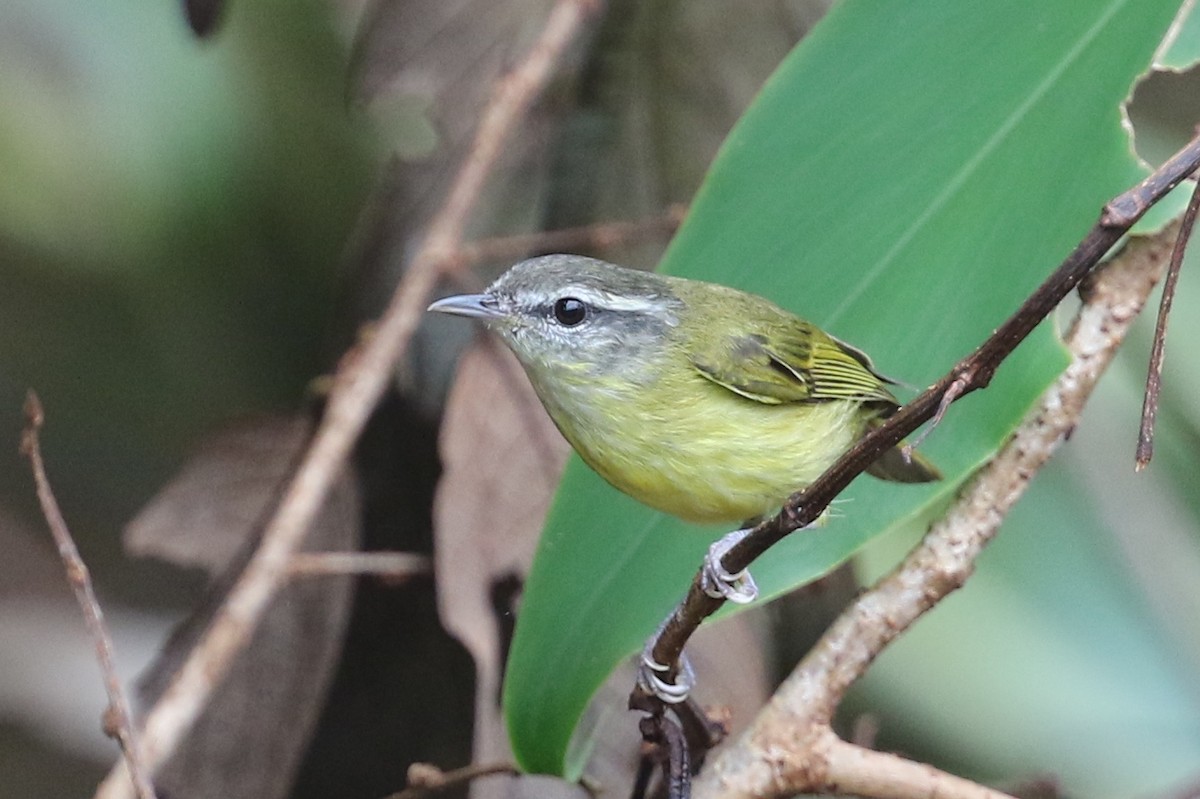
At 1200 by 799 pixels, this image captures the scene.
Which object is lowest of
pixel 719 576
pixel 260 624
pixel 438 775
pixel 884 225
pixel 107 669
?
pixel 260 624

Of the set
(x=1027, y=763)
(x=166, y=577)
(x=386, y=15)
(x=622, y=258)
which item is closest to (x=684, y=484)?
(x=622, y=258)

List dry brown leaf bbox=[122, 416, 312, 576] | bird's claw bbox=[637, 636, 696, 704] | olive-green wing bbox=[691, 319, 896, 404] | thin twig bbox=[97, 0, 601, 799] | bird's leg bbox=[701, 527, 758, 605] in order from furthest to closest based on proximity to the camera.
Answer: dry brown leaf bbox=[122, 416, 312, 576] < thin twig bbox=[97, 0, 601, 799] < olive-green wing bbox=[691, 319, 896, 404] < bird's claw bbox=[637, 636, 696, 704] < bird's leg bbox=[701, 527, 758, 605]

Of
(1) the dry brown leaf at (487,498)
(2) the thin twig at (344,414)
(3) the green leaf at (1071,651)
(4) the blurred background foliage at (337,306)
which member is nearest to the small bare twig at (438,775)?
(1) the dry brown leaf at (487,498)

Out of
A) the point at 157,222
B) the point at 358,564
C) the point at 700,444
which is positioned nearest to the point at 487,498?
the point at 358,564

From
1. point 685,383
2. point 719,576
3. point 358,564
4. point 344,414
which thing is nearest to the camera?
point 719,576

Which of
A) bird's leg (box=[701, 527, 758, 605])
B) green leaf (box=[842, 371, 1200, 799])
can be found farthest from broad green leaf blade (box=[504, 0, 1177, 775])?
green leaf (box=[842, 371, 1200, 799])

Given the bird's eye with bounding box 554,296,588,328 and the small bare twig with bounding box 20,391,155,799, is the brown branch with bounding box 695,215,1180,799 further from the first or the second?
the small bare twig with bounding box 20,391,155,799

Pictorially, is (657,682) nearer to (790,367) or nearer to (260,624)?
(790,367)
